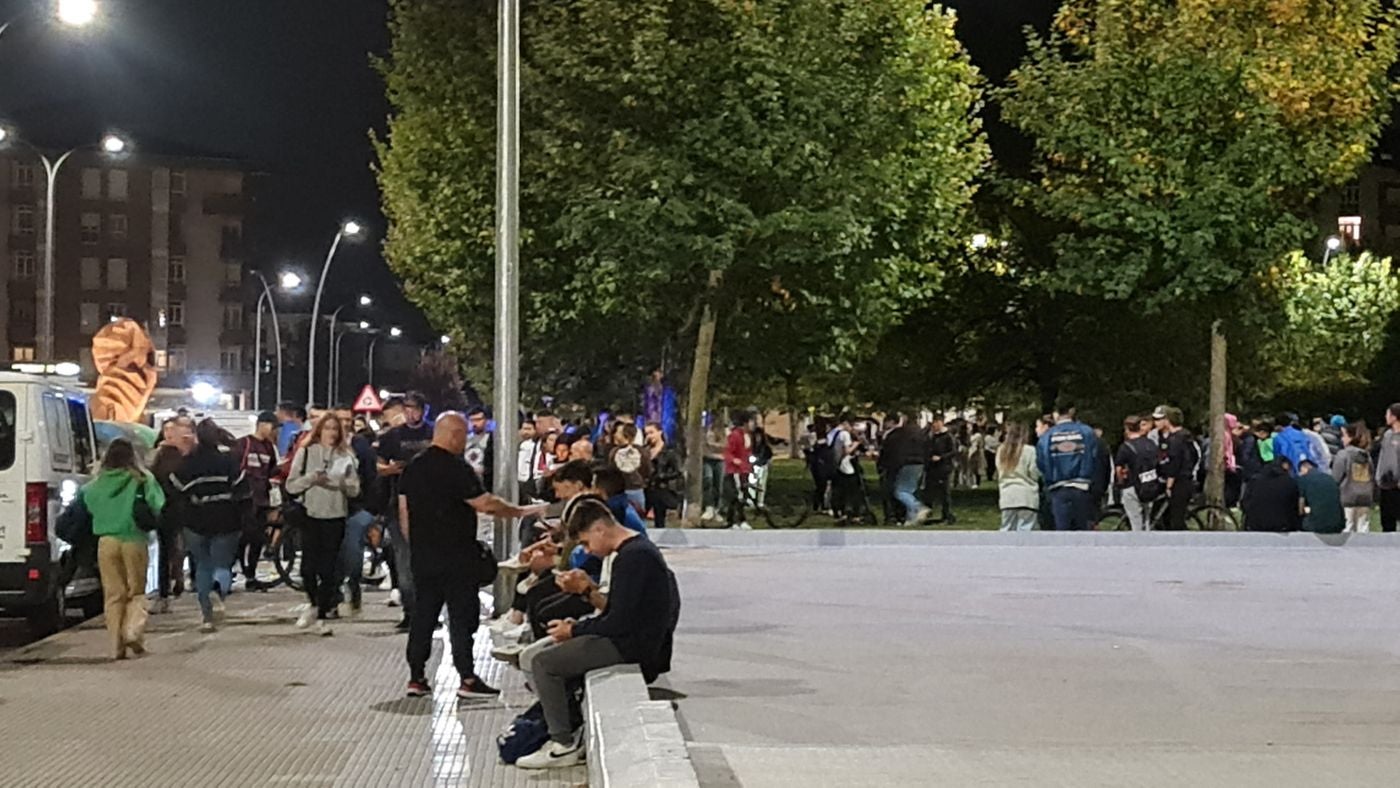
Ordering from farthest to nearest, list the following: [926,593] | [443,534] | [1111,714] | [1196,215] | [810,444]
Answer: [810,444] → [1196,215] → [926,593] → [443,534] → [1111,714]

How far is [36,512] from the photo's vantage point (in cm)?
1426

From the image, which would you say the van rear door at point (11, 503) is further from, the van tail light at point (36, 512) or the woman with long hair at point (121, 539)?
the woman with long hair at point (121, 539)

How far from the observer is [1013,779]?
833 centimetres

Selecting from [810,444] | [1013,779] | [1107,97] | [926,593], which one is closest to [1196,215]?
[1107,97]

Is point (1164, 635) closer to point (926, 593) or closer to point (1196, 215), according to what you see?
point (926, 593)

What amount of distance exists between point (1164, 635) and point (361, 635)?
6213 millimetres

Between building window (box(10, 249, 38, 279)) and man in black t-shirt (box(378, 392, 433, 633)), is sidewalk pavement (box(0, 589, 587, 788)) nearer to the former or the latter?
man in black t-shirt (box(378, 392, 433, 633))

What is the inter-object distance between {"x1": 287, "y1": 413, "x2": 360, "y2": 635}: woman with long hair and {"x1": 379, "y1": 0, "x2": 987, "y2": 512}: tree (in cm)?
1274

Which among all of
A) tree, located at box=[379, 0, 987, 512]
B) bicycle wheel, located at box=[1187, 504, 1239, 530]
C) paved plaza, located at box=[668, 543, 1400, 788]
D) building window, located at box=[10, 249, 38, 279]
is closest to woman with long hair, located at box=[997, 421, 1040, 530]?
paved plaza, located at box=[668, 543, 1400, 788]

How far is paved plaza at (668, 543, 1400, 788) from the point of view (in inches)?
348

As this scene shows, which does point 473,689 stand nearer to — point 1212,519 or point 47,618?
point 47,618

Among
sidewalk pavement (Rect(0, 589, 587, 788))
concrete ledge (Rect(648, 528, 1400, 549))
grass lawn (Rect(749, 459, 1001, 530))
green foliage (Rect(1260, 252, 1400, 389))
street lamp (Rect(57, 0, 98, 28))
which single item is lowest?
sidewalk pavement (Rect(0, 589, 587, 788))

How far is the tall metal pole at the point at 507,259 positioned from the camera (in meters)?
15.8

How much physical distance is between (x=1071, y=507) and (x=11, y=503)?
1296 cm
